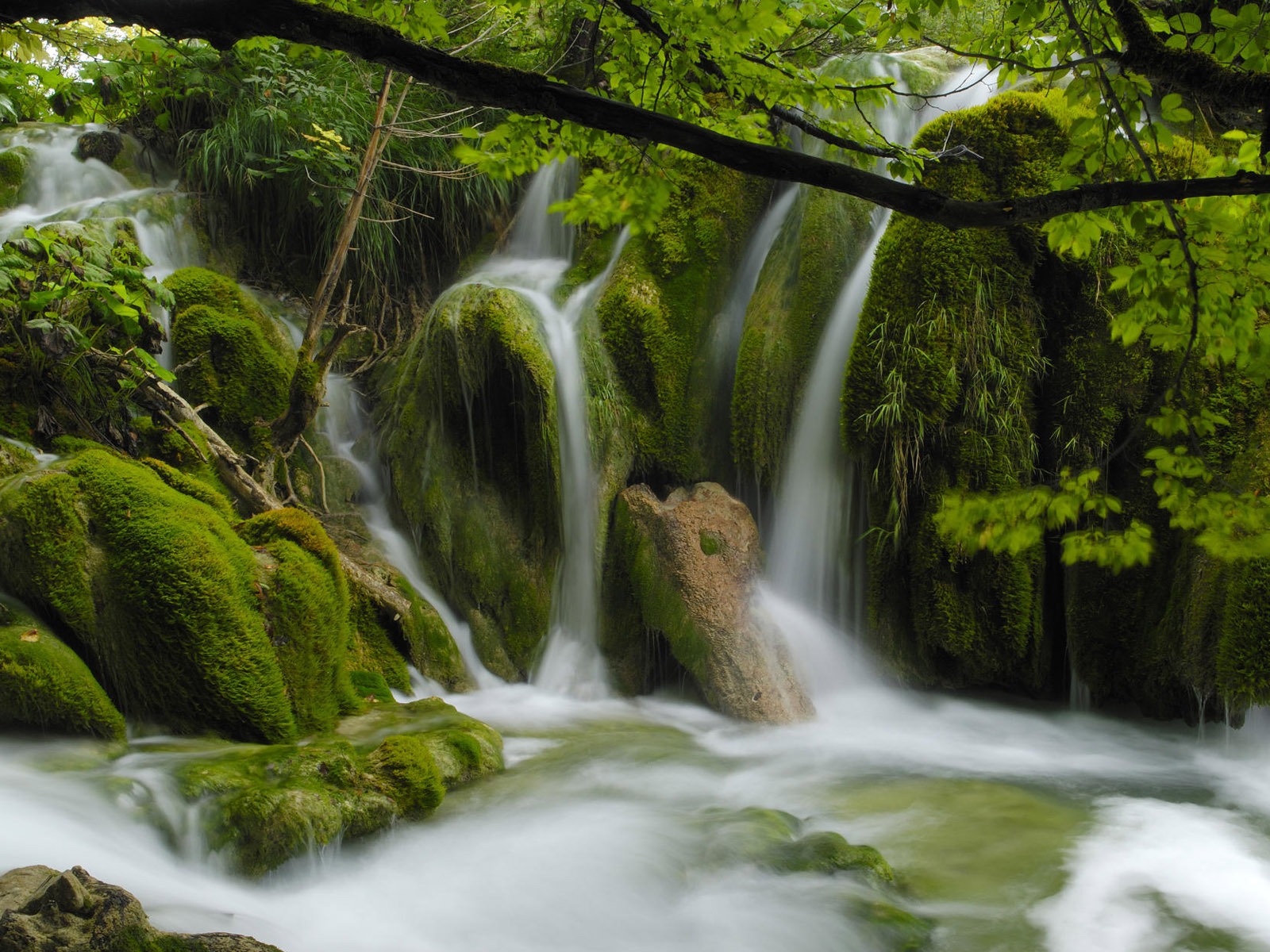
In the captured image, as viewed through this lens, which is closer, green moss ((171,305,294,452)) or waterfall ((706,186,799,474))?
green moss ((171,305,294,452))

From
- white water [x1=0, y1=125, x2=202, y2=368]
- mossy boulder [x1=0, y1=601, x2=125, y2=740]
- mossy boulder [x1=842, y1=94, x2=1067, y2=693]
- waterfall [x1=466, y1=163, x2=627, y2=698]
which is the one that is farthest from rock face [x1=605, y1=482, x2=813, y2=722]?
white water [x1=0, y1=125, x2=202, y2=368]

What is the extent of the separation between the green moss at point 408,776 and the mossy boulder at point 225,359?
3.78m

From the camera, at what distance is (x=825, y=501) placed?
7.22 m

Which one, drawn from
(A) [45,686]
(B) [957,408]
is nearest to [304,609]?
(A) [45,686]

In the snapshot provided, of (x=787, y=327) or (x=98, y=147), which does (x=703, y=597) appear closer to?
(x=787, y=327)

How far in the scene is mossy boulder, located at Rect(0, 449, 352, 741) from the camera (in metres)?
4.59

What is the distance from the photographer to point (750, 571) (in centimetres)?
710

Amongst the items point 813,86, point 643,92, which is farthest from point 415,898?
point 813,86

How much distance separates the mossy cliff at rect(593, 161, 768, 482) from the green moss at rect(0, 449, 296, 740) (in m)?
3.86

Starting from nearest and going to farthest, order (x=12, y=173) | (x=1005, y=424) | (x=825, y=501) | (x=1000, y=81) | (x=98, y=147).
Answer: (x=1000, y=81)
(x=1005, y=424)
(x=825, y=501)
(x=12, y=173)
(x=98, y=147)

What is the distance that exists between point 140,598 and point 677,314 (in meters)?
4.96

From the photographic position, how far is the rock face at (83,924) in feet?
8.07

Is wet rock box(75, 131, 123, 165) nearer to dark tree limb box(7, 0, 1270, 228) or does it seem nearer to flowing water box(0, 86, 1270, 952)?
flowing water box(0, 86, 1270, 952)

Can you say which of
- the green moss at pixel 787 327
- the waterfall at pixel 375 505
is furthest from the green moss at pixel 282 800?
the green moss at pixel 787 327
